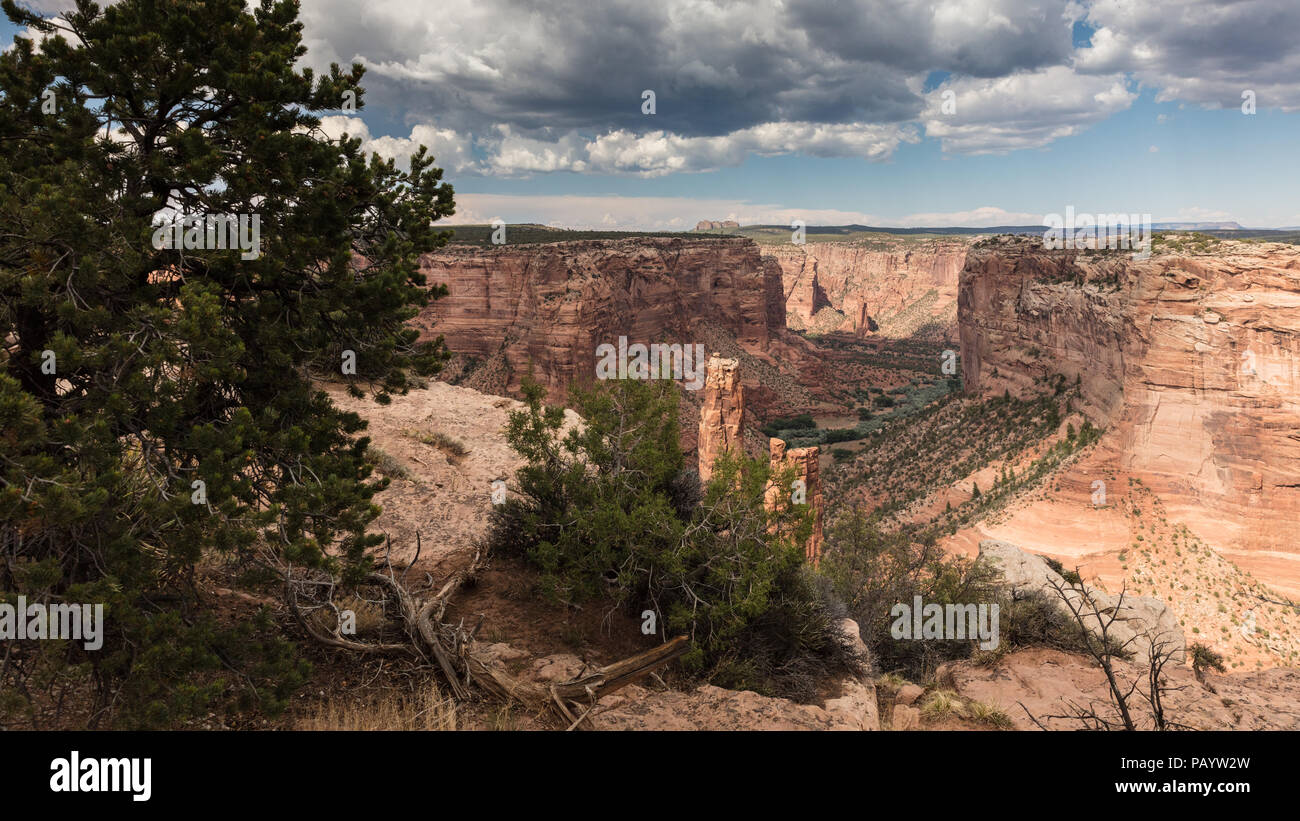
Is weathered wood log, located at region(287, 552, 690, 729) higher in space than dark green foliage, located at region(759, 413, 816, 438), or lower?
higher

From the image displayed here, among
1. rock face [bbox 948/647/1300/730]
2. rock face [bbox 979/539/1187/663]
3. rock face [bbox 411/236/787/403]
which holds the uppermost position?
rock face [bbox 411/236/787/403]

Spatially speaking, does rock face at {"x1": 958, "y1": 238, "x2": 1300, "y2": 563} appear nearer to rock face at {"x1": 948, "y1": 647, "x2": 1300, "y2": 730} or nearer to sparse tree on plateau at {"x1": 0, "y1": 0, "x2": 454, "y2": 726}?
rock face at {"x1": 948, "y1": 647, "x2": 1300, "y2": 730}

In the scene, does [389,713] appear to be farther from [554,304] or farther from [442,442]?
[554,304]

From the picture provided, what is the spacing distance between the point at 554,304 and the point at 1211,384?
174 feet

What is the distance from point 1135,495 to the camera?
3303 centimetres

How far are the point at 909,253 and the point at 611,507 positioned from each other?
186 m

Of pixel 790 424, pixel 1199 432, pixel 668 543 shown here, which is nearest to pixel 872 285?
pixel 790 424

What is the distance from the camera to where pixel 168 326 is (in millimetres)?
6133

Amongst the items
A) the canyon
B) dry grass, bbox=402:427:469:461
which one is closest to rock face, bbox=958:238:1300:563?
the canyon

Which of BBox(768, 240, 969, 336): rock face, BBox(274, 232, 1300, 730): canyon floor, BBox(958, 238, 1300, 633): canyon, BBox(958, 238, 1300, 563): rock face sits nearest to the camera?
BBox(274, 232, 1300, 730): canyon floor

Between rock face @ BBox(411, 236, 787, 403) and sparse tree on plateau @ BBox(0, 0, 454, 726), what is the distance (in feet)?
163

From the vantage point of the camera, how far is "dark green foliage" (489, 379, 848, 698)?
9.84 metres

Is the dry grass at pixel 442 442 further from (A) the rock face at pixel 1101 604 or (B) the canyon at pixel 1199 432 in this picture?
(B) the canyon at pixel 1199 432

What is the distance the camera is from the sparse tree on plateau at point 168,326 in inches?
229
